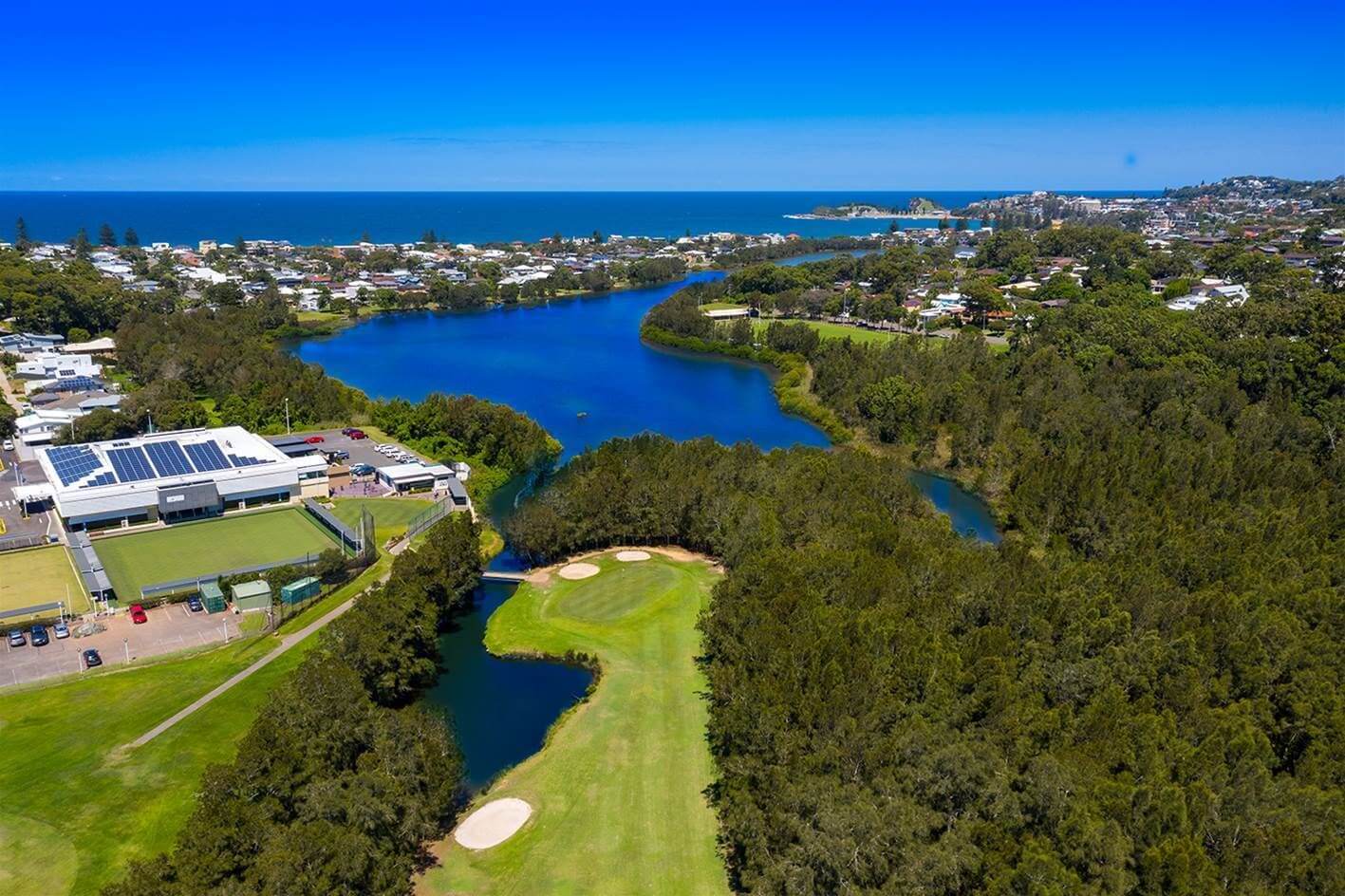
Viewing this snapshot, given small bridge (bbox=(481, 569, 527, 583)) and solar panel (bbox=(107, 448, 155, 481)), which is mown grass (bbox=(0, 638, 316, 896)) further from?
solar panel (bbox=(107, 448, 155, 481))

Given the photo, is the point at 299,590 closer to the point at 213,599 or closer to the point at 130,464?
the point at 213,599

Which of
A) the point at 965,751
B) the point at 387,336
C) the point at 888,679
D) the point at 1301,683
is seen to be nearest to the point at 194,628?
the point at 888,679

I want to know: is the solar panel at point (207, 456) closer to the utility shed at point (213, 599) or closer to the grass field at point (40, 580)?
the grass field at point (40, 580)

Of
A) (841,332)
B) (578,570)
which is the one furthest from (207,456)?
(841,332)

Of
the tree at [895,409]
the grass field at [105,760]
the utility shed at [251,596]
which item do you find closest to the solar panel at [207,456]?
the utility shed at [251,596]

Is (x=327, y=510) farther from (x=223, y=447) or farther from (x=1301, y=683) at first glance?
(x=1301, y=683)
